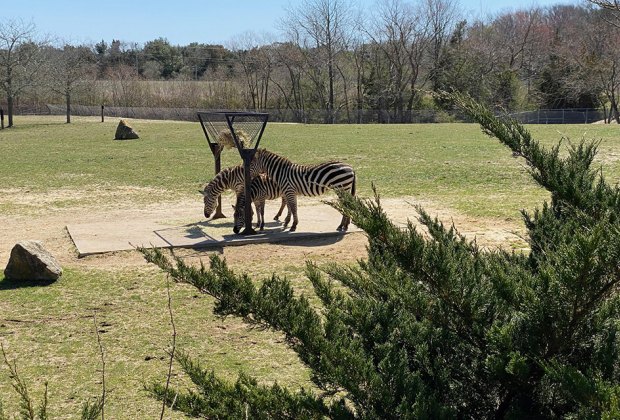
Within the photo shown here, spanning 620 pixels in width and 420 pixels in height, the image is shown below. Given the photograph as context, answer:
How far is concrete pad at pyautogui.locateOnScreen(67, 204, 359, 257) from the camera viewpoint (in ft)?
32.9

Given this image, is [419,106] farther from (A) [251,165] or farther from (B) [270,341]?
(B) [270,341]

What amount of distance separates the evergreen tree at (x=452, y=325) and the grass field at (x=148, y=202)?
124 cm

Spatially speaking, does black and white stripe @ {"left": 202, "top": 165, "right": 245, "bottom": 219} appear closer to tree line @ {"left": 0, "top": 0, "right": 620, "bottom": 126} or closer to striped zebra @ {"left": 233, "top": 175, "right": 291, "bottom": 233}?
striped zebra @ {"left": 233, "top": 175, "right": 291, "bottom": 233}

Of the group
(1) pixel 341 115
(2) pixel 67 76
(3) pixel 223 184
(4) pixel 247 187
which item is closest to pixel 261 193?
(4) pixel 247 187

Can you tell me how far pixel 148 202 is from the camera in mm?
14477

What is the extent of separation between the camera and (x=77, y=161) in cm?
2197

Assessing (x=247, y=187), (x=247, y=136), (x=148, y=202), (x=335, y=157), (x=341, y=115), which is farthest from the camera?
(x=341, y=115)

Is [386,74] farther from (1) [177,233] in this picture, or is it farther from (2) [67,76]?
(1) [177,233]

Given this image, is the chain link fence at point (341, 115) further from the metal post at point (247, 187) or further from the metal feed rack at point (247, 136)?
the metal post at point (247, 187)

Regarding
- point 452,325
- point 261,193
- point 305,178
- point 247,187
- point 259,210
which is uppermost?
point 452,325

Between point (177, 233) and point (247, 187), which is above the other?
point (247, 187)

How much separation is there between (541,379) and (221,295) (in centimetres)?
111

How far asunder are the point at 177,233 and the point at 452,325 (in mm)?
8610

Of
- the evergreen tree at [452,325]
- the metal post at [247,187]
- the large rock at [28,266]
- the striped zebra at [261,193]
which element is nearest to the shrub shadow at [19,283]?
the large rock at [28,266]
